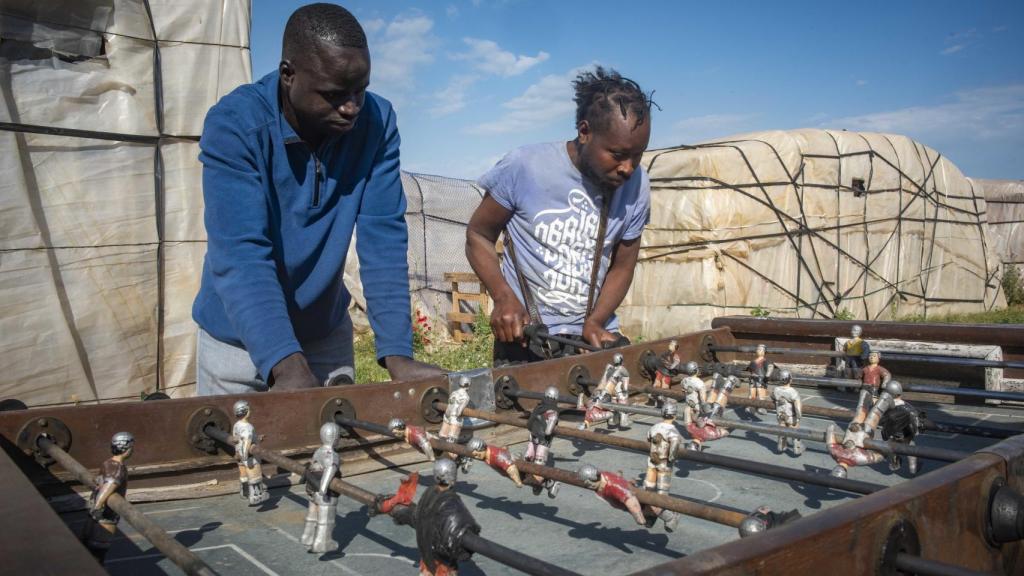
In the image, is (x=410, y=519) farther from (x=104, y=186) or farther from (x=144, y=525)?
(x=104, y=186)

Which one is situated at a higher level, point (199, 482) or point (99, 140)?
point (99, 140)

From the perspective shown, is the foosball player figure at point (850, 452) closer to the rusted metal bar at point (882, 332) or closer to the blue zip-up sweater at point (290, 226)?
the blue zip-up sweater at point (290, 226)

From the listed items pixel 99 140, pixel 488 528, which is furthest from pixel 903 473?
pixel 99 140

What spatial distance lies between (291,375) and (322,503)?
67 cm

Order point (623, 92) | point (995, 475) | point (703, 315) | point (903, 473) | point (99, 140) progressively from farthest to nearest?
point (703, 315) → point (99, 140) → point (623, 92) → point (903, 473) → point (995, 475)

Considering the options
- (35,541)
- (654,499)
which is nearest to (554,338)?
(654,499)

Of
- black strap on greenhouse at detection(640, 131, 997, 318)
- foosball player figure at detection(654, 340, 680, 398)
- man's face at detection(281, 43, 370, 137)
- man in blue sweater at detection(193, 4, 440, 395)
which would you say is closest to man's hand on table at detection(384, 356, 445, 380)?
man in blue sweater at detection(193, 4, 440, 395)

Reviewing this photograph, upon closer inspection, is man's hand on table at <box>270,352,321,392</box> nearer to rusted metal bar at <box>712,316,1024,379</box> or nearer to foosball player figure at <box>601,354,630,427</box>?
foosball player figure at <box>601,354,630,427</box>

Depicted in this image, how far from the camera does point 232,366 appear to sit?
2.48 metres

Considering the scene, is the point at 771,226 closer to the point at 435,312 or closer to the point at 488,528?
the point at 435,312

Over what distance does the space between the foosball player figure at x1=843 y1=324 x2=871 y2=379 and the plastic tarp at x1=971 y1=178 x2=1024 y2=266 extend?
17.0m

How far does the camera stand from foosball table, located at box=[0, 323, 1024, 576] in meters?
1.14

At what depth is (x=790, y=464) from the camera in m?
2.19

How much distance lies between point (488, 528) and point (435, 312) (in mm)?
10636
